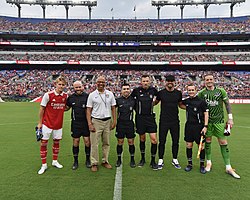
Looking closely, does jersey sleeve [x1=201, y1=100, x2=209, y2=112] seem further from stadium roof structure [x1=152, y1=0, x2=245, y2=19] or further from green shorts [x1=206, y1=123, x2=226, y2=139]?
stadium roof structure [x1=152, y1=0, x2=245, y2=19]

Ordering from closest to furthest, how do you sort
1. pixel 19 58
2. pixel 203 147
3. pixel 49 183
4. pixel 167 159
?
pixel 49 183 → pixel 203 147 → pixel 167 159 → pixel 19 58

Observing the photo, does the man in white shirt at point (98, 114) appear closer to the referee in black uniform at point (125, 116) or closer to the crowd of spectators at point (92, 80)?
the referee in black uniform at point (125, 116)

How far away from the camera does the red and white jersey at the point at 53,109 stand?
4.99 meters

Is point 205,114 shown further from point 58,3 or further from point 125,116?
point 58,3

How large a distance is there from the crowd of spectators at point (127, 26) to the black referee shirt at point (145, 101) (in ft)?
147

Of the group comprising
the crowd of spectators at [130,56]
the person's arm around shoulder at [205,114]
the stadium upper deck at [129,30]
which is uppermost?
the stadium upper deck at [129,30]

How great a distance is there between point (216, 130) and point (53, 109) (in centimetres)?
383

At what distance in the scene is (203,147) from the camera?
16.4ft

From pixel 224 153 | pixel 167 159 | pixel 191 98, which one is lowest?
pixel 167 159

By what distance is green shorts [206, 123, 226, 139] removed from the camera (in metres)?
4.95

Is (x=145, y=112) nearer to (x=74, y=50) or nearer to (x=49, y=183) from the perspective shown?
(x=49, y=183)

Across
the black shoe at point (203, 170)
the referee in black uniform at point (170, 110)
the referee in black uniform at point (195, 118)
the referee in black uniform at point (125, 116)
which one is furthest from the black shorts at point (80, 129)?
the black shoe at point (203, 170)

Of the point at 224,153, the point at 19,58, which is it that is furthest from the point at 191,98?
the point at 19,58

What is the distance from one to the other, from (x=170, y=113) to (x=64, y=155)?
3400 millimetres
